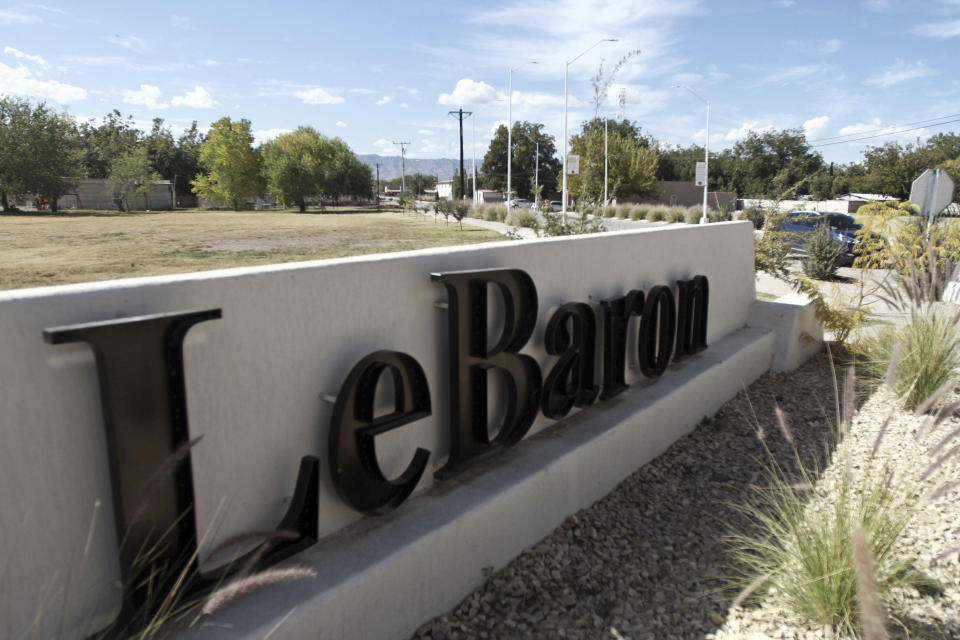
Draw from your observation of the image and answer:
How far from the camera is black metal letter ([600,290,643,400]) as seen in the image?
5316mm

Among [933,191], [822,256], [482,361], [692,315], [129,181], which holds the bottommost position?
[822,256]

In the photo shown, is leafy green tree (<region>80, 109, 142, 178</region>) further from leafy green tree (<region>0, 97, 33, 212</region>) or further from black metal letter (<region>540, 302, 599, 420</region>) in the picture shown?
black metal letter (<region>540, 302, 599, 420</region>)

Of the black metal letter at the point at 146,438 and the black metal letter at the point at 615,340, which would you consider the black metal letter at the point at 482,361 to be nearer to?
the black metal letter at the point at 615,340

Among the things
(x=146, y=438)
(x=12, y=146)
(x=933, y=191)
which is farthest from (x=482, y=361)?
(x=12, y=146)

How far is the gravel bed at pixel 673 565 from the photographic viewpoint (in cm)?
331

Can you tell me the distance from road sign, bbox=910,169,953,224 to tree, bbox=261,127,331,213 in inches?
2866

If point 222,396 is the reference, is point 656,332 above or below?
below

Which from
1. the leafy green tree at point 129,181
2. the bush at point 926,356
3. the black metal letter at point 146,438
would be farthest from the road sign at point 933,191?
the leafy green tree at point 129,181

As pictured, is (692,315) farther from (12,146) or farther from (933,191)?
(12,146)

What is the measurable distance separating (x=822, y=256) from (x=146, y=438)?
63.9ft

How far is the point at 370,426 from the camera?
3.28 meters

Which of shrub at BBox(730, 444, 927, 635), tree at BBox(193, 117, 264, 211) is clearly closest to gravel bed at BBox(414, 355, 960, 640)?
shrub at BBox(730, 444, 927, 635)

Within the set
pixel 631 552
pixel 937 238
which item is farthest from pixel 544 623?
pixel 937 238

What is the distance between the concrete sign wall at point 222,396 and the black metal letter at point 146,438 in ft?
0.37
